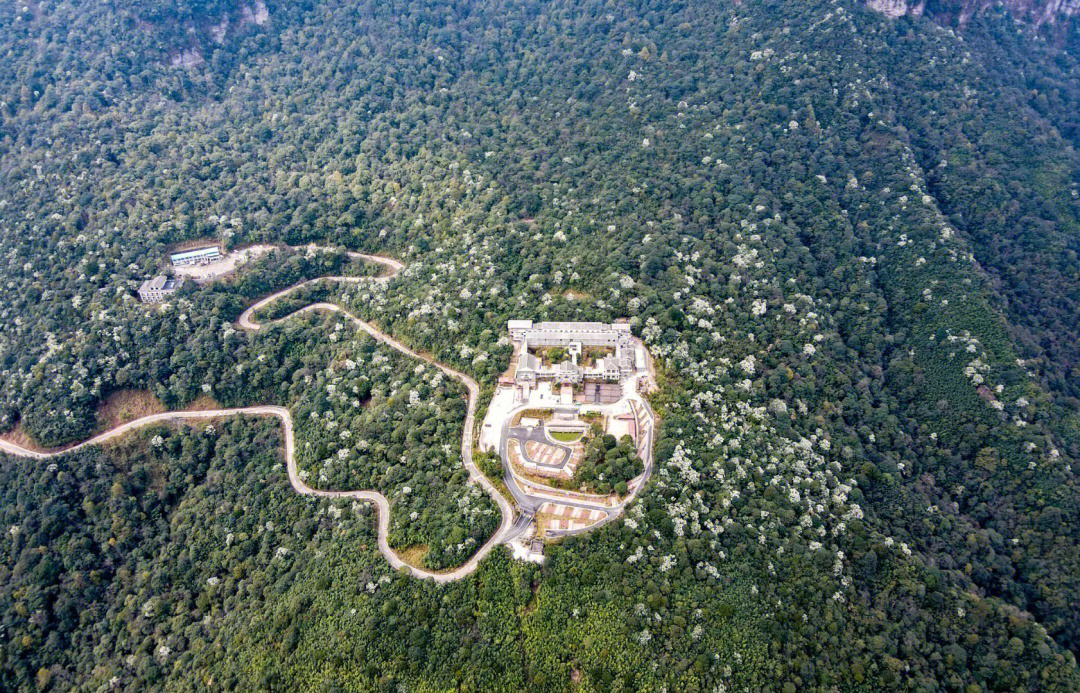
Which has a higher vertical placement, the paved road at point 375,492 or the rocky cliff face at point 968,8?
the rocky cliff face at point 968,8

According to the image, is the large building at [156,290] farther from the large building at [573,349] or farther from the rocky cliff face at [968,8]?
the rocky cliff face at [968,8]

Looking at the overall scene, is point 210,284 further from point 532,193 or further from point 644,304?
point 644,304

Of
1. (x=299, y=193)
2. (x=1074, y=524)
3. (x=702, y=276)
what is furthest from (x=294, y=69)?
(x=1074, y=524)

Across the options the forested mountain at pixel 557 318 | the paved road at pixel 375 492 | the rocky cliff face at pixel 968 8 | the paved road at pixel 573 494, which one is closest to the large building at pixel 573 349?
the forested mountain at pixel 557 318

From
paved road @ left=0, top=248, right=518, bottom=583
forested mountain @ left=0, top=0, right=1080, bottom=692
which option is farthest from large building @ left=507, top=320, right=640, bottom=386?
paved road @ left=0, top=248, right=518, bottom=583

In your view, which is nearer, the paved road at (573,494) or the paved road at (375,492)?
the paved road at (375,492)

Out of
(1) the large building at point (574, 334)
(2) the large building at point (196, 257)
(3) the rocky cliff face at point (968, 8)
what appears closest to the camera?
(1) the large building at point (574, 334)
